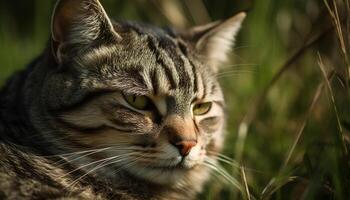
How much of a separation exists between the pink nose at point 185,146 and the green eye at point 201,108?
0.86 feet

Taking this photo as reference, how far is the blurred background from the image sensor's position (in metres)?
2.17

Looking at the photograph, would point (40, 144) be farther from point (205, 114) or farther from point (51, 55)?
point (205, 114)

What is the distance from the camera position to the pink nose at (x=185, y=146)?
210 cm

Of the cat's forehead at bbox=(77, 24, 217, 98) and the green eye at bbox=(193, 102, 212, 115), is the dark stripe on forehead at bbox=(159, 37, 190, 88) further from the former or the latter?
the green eye at bbox=(193, 102, 212, 115)

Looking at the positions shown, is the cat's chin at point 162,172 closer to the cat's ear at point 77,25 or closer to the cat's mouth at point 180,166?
the cat's mouth at point 180,166

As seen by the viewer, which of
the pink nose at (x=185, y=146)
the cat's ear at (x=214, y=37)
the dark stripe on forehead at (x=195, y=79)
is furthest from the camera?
the cat's ear at (x=214, y=37)

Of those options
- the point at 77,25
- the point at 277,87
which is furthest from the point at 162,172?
the point at 277,87

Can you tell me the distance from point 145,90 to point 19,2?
11.9 ft

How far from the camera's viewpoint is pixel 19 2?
213 inches

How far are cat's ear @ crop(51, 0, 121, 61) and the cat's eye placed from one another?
28cm

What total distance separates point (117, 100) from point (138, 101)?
0.08 m

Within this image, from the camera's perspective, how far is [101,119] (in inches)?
84.0

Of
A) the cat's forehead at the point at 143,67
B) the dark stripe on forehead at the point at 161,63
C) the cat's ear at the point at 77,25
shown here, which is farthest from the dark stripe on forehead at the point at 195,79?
the cat's ear at the point at 77,25

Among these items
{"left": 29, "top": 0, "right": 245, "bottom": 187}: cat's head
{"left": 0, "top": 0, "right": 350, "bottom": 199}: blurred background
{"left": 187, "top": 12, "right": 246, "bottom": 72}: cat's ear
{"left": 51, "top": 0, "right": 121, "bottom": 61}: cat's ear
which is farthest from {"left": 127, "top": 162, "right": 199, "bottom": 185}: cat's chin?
{"left": 187, "top": 12, "right": 246, "bottom": 72}: cat's ear
